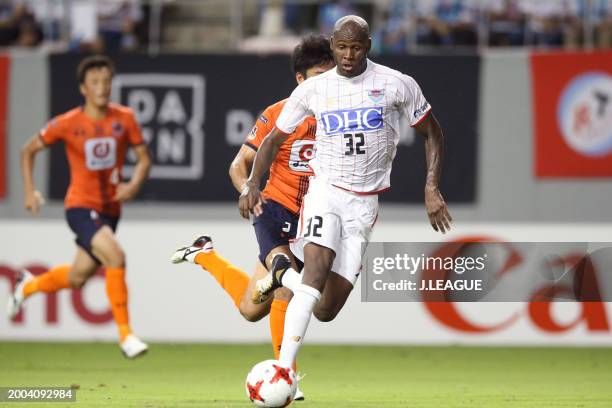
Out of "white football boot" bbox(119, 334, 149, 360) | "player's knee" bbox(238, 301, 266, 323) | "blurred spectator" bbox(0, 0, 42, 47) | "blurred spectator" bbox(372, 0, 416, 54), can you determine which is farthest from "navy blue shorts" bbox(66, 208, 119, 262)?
"blurred spectator" bbox(0, 0, 42, 47)

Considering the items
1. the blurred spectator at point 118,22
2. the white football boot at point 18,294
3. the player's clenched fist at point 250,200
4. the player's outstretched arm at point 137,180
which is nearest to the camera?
the player's clenched fist at point 250,200

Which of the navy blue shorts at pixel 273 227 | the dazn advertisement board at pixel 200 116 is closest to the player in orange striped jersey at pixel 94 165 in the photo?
A: the navy blue shorts at pixel 273 227

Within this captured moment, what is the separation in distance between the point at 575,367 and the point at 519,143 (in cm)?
516

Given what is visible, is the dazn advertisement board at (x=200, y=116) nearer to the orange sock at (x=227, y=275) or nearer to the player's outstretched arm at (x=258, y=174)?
the orange sock at (x=227, y=275)

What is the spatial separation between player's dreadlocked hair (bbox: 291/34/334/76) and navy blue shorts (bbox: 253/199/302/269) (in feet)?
2.98

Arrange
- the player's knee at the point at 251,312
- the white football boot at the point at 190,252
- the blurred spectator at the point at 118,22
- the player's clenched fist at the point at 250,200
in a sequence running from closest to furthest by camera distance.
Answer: the player's clenched fist at the point at 250,200 < the player's knee at the point at 251,312 < the white football boot at the point at 190,252 < the blurred spectator at the point at 118,22

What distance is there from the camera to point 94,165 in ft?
35.2

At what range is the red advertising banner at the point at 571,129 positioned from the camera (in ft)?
50.5

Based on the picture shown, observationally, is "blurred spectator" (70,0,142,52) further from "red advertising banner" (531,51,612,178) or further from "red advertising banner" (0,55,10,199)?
"red advertising banner" (531,51,612,178)

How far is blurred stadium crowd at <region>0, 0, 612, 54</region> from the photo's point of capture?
15375 mm

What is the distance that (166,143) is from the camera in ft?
50.6

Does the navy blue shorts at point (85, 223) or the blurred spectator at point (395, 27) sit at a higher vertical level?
the blurred spectator at point (395, 27)

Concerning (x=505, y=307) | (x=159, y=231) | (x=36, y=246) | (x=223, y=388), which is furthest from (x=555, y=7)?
(x=223, y=388)

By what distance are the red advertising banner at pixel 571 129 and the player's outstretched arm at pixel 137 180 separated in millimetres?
6294
